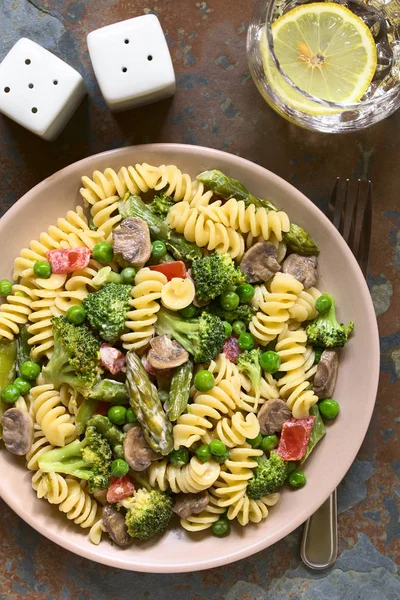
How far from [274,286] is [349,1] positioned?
1.57 metres

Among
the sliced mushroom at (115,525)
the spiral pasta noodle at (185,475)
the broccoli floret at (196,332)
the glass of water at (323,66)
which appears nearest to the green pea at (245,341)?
the broccoli floret at (196,332)

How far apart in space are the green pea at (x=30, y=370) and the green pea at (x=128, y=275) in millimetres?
608

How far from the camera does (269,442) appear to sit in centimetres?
321

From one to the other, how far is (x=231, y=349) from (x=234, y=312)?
0.62 ft

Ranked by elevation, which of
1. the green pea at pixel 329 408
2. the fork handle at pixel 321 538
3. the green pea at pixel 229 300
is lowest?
the fork handle at pixel 321 538

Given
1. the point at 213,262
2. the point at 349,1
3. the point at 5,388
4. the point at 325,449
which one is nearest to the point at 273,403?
the point at 325,449

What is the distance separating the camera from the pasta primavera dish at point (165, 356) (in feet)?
10.1

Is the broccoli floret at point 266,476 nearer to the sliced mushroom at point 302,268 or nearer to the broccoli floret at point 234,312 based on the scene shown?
the broccoli floret at point 234,312

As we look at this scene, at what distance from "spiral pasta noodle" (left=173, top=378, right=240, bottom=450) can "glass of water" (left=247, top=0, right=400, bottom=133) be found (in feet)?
4.67

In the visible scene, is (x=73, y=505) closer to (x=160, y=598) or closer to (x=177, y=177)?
(x=160, y=598)

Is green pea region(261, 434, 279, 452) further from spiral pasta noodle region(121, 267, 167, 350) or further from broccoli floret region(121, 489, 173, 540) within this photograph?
spiral pasta noodle region(121, 267, 167, 350)

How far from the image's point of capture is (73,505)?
3.14m

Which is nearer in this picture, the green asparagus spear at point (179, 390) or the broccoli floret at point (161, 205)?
the green asparagus spear at point (179, 390)

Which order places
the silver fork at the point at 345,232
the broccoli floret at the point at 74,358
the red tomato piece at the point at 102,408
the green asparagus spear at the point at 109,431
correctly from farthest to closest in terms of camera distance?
the silver fork at the point at 345,232 → the red tomato piece at the point at 102,408 → the green asparagus spear at the point at 109,431 → the broccoli floret at the point at 74,358
